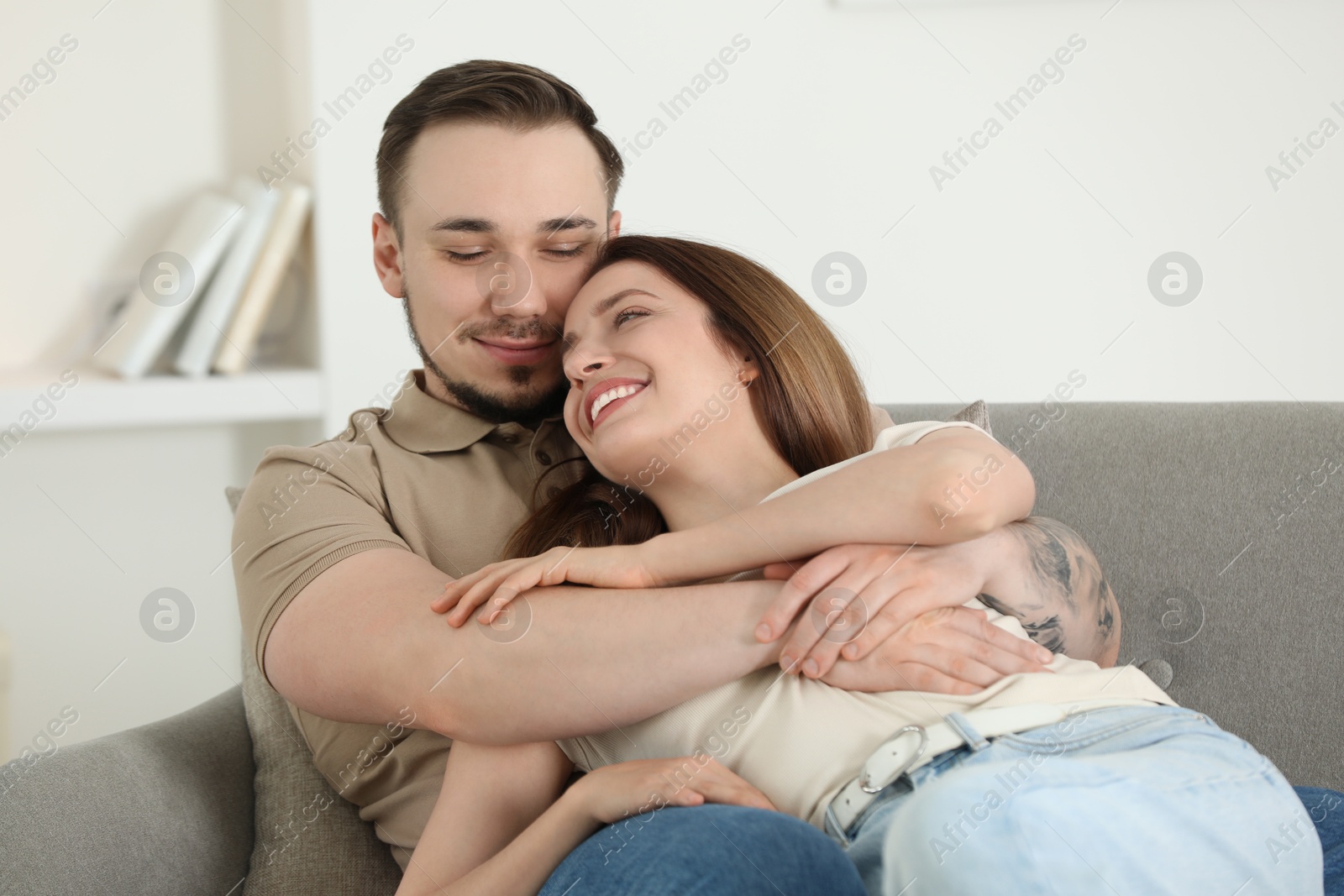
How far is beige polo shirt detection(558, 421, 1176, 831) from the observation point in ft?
3.33

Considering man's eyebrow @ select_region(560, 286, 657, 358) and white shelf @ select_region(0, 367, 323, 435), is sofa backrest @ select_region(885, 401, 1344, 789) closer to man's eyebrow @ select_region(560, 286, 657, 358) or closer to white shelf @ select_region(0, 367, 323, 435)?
man's eyebrow @ select_region(560, 286, 657, 358)

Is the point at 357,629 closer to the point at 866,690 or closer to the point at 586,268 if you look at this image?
the point at 866,690

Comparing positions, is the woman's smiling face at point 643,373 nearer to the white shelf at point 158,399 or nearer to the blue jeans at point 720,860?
the blue jeans at point 720,860

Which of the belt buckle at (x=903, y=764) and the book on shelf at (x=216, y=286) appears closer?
the belt buckle at (x=903, y=764)

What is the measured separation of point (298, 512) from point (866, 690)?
2.22ft

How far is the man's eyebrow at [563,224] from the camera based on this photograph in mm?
1470

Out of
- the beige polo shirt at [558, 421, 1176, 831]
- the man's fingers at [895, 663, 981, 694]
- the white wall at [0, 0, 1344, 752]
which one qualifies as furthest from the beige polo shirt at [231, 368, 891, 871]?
the white wall at [0, 0, 1344, 752]

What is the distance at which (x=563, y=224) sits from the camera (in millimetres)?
1487

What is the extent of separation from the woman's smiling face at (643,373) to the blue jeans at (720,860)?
50cm

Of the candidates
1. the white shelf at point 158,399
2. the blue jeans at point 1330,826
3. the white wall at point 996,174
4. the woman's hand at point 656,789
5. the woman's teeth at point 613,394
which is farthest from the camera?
the white wall at point 996,174

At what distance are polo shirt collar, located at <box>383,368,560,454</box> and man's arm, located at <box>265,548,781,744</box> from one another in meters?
0.35

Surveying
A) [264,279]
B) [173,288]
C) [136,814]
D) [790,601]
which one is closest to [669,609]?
[790,601]

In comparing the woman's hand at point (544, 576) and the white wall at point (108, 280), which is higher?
the woman's hand at point (544, 576)

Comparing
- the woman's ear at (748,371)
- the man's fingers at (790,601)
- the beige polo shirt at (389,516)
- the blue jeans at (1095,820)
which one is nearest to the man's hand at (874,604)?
the man's fingers at (790,601)
